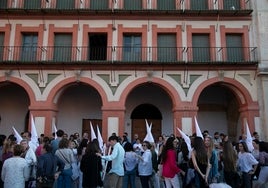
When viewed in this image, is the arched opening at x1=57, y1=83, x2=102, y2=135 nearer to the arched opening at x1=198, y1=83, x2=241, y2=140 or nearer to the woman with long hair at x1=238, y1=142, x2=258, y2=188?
the arched opening at x1=198, y1=83, x2=241, y2=140

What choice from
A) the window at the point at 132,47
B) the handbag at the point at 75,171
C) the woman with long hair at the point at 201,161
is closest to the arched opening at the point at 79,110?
the window at the point at 132,47

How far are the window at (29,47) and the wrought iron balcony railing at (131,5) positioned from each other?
5.91 feet

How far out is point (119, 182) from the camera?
29.3ft

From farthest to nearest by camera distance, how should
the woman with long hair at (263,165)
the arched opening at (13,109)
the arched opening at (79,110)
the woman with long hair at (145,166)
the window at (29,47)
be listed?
the arched opening at (79,110)
the arched opening at (13,109)
the window at (29,47)
the woman with long hair at (145,166)
the woman with long hair at (263,165)

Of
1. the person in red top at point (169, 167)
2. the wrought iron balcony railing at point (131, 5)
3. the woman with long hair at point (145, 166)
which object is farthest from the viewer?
the wrought iron balcony railing at point (131, 5)

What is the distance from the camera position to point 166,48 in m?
19.5

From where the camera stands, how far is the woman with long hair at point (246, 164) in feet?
32.2

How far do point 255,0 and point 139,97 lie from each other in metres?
9.70

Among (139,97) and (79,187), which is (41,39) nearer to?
(139,97)

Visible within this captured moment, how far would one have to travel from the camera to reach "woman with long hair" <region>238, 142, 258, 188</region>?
982cm

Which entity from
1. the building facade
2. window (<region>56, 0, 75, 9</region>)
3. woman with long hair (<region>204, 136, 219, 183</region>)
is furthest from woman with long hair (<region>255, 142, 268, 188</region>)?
window (<region>56, 0, 75, 9</region>)

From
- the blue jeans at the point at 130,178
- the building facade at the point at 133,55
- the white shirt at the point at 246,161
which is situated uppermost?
the building facade at the point at 133,55

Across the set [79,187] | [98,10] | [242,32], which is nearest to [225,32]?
[242,32]

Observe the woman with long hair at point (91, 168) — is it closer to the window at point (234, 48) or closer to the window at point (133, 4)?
the window at point (234, 48)
